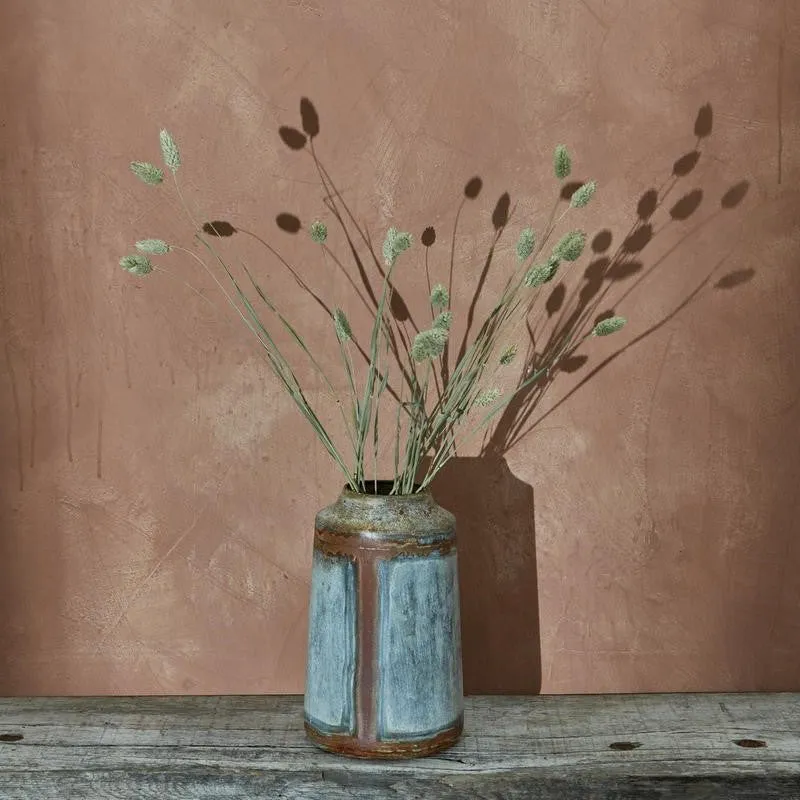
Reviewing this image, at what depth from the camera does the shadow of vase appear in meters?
1.47

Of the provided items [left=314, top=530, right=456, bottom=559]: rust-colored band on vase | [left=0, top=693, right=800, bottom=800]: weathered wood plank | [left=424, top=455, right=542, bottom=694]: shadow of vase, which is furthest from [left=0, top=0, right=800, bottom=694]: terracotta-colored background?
[left=314, top=530, right=456, bottom=559]: rust-colored band on vase

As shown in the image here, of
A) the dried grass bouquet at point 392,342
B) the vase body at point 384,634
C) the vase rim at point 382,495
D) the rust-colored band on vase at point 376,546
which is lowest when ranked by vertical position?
the vase body at point 384,634

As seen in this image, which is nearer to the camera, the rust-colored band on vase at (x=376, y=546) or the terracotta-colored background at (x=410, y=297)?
the rust-colored band on vase at (x=376, y=546)

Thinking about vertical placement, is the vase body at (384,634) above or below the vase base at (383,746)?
above

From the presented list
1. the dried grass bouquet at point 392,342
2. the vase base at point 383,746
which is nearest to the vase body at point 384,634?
the vase base at point 383,746

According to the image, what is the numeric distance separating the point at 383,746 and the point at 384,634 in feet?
0.44

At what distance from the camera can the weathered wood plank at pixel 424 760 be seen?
1153mm

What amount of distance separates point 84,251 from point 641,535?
92cm

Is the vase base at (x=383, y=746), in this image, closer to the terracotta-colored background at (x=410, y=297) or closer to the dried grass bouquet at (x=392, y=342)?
the terracotta-colored background at (x=410, y=297)

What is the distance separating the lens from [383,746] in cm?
120

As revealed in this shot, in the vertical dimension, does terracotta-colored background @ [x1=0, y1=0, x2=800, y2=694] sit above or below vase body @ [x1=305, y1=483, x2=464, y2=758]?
above

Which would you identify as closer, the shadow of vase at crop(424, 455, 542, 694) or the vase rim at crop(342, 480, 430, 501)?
the vase rim at crop(342, 480, 430, 501)

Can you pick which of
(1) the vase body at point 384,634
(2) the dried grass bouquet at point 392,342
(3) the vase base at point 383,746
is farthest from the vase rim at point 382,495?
(3) the vase base at point 383,746

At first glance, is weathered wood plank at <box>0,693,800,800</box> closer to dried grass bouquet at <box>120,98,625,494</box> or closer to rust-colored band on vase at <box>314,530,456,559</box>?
rust-colored band on vase at <box>314,530,456,559</box>
